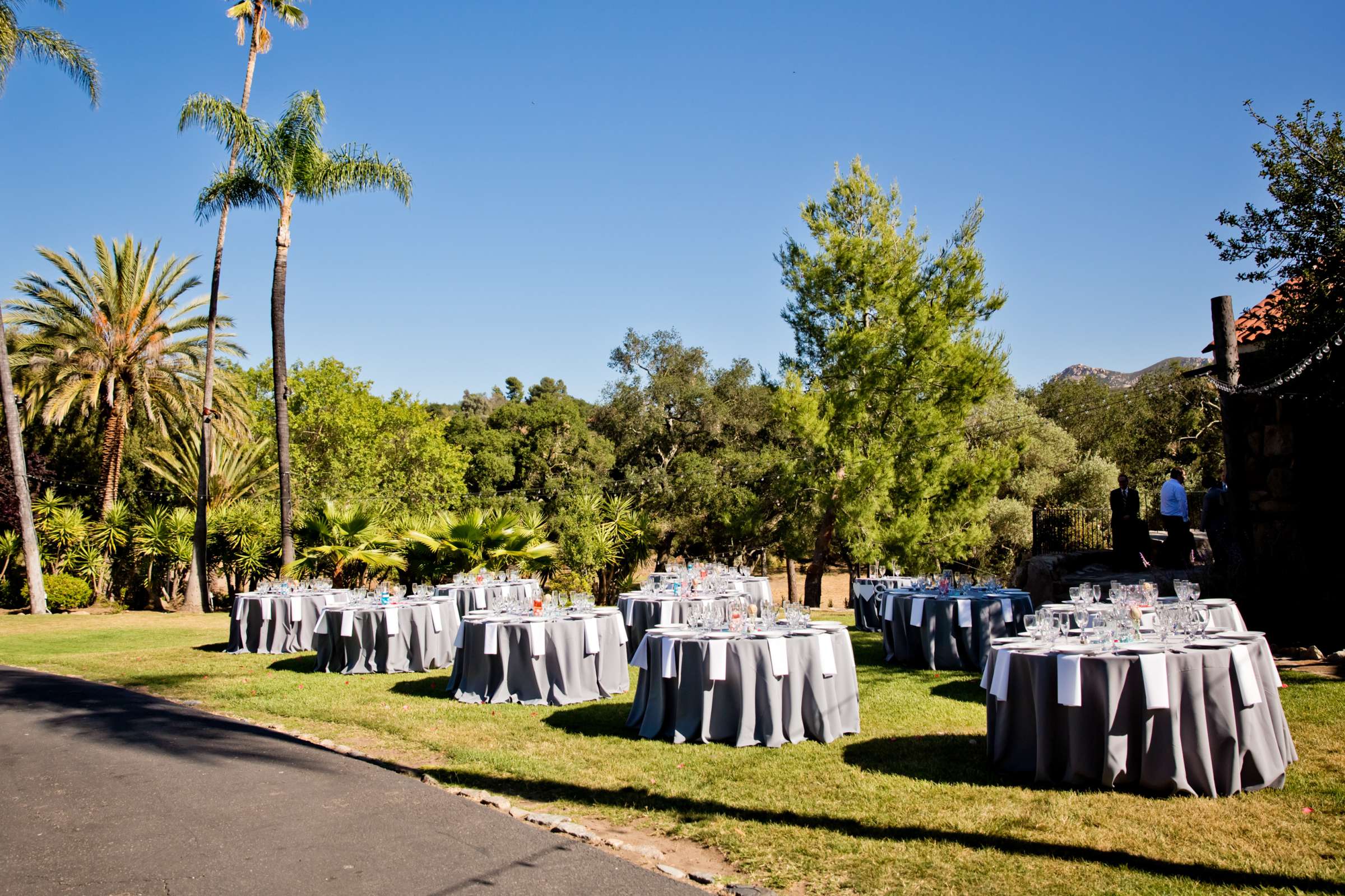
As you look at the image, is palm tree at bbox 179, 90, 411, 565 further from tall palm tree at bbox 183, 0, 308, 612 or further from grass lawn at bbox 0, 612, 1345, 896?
grass lawn at bbox 0, 612, 1345, 896

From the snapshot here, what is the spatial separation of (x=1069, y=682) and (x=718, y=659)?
9.16 ft

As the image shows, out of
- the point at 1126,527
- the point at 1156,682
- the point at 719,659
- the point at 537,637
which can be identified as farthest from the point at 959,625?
the point at 1156,682

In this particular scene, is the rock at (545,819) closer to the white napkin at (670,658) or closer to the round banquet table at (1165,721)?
the white napkin at (670,658)

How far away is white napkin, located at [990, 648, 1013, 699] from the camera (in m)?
6.52

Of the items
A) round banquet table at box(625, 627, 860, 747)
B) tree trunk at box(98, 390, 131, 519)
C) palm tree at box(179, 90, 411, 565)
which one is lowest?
round banquet table at box(625, 627, 860, 747)

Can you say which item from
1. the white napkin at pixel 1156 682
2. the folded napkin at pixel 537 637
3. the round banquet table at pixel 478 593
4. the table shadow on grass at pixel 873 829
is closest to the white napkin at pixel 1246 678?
the white napkin at pixel 1156 682

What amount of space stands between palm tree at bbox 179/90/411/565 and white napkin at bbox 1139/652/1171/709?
1727 centimetres

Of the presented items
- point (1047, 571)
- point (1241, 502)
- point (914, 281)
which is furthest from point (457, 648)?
point (914, 281)

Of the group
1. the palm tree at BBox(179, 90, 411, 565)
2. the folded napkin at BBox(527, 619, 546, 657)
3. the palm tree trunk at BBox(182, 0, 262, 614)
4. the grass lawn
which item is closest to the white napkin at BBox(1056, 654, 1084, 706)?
the grass lawn

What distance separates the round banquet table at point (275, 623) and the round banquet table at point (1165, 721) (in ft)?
38.6

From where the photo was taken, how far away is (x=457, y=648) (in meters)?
10.7

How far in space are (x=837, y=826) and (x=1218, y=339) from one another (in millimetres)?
11046

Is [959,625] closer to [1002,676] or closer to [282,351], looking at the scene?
[1002,676]

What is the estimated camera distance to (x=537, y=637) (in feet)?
32.6
